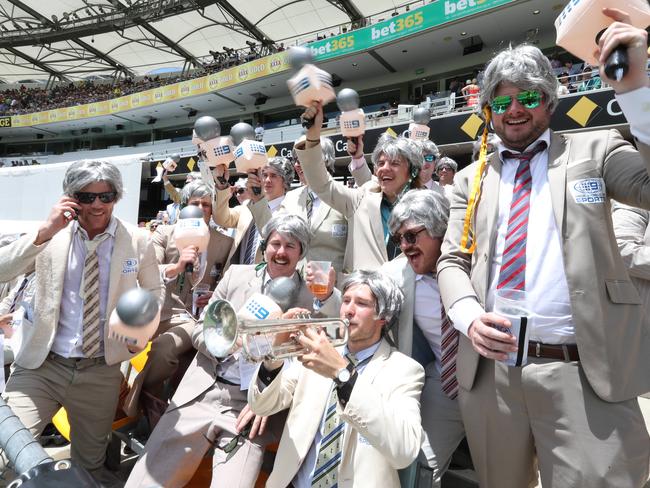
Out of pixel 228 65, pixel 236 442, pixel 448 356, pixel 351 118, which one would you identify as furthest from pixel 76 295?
pixel 228 65

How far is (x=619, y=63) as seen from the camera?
1.32m

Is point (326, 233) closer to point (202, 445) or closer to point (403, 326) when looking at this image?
point (403, 326)

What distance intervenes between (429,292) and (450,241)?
0.52 m

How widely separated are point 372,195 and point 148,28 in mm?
29366

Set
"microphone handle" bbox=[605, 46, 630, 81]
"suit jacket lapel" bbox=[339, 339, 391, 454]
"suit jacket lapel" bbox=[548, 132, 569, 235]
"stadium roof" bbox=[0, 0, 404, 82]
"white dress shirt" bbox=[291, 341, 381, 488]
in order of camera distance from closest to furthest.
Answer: "microphone handle" bbox=[605, 46, 630, 81], "suit jacket lapel" bbox=[548, 132, 569, 235], "suit jacket lapel" bbox=[339, 339, 391, 454], "white dress shirt" bbox=[291, 341, 381, 488], "stadium roof" bbox=[0, 0, 404, 82]

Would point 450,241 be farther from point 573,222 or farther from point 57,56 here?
point 57,56

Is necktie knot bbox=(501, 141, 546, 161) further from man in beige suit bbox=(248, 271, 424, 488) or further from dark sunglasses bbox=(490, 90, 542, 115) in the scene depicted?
man in beige suit bbox=(248, 271, 424, 488)

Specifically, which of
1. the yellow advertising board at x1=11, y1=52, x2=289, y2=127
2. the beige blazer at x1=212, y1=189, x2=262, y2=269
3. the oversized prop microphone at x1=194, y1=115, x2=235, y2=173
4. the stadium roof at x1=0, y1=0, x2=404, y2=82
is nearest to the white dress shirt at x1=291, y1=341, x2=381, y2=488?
the beige blazer at x1=212, y1=189, x2=262, y2=269

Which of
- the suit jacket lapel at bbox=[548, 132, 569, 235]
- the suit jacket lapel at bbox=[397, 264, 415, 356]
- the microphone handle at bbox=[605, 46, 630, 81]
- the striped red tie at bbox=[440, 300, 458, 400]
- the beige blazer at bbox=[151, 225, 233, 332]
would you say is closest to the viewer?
the microphone handle at bbox=[605, 46, 630, 81]

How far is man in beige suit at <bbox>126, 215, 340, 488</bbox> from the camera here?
7.53 feet

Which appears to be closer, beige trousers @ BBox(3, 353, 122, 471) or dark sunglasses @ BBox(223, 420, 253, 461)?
dark sunglasses @ BBox(223, 420, 253, 461)

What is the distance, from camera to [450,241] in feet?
6.58

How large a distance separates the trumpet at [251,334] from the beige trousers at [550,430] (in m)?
0.79

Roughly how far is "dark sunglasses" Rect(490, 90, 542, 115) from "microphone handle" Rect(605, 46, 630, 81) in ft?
1.33
